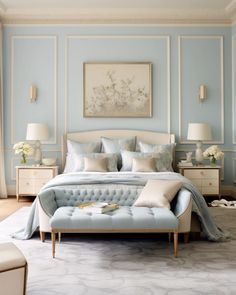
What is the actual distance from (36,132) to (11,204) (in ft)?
3.80

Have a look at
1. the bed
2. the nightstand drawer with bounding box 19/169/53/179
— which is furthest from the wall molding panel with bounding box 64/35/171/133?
the nightstand drawer with bounding box 19/169/53/179

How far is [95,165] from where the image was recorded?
5363 mm

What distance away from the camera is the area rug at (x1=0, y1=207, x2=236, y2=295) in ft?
8.77

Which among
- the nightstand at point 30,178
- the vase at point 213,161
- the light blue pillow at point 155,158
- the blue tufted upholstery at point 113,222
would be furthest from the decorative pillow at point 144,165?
the blue tufted upholstery at point 113,222

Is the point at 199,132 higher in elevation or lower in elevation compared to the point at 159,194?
higher

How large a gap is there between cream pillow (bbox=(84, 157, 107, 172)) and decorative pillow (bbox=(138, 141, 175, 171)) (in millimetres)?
782

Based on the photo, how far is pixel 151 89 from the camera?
652cm

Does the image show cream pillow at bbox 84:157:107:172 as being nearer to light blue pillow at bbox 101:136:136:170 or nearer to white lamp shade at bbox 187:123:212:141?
light blue pillow at bbox 101:136:136:170

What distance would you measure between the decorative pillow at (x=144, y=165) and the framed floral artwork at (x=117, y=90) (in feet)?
4.27

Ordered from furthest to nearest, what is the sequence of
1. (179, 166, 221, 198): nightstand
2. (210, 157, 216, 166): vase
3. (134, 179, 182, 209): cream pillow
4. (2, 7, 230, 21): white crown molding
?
(2, 7, 230, 21): white crown molding < (210, 157, 216, 166): vase < (179, 166, 221, 198): nightstand < (134, 179, 182, 209): cream pillow

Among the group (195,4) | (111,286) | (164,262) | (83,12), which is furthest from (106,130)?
(111,286)

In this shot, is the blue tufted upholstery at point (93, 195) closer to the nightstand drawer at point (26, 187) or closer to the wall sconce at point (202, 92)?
the nightstand drawer at point (26, 187)

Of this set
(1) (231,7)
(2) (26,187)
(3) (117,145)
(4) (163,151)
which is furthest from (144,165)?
(1) (231,7)

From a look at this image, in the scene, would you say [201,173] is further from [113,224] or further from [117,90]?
[113,224]
